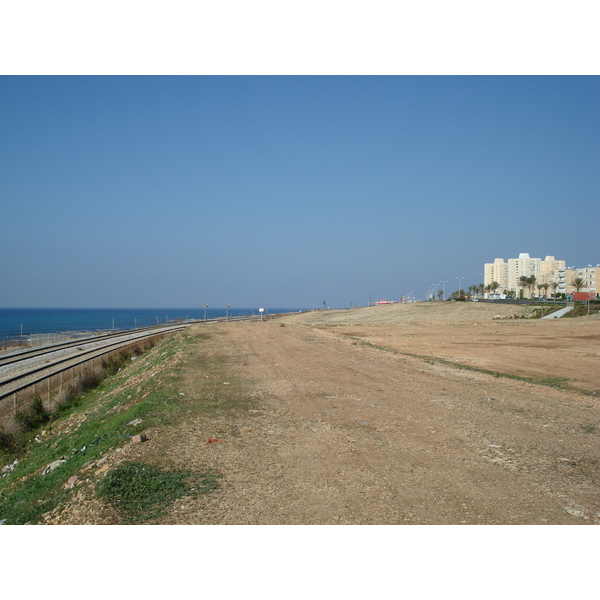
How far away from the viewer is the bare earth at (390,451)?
17.6 feet

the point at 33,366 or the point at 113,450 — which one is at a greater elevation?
the point at 113,450

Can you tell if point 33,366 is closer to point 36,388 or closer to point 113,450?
point 36,388

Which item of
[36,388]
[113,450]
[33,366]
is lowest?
[33,366]

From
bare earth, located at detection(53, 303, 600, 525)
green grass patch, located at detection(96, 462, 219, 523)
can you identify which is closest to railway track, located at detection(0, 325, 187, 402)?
bare earth, located at detection(53, 303, 600, 525)

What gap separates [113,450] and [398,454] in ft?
14.4

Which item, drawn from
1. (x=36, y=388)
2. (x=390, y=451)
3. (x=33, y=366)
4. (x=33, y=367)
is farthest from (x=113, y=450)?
(x=33, y=366)

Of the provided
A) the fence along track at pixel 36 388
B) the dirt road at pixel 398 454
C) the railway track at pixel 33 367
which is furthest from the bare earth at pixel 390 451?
the railway track at pixel 33 367

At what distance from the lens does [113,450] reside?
7676 mm

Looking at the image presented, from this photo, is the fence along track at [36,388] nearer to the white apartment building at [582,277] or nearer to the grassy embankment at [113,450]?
the grassy embankment at [113,450]

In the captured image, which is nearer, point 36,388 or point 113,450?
point 113,450

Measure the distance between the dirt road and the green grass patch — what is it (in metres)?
0.26

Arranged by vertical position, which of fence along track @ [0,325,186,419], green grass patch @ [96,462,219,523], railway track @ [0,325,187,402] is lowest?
railway track @ [0,325,187,402]

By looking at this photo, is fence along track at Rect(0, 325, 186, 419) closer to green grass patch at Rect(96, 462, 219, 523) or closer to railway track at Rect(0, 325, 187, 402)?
railway track at Rect(0, 325, 187, 402)

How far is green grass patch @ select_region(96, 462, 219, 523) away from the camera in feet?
17.7
